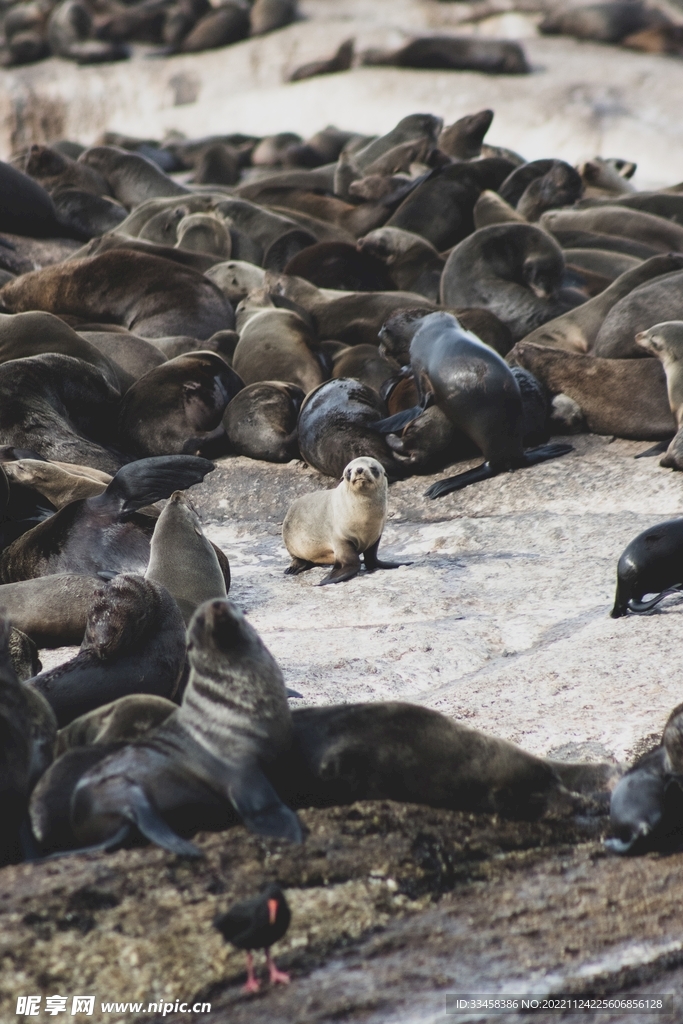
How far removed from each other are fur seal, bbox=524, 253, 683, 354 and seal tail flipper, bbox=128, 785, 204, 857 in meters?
5.98

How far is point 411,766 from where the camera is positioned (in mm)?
2688

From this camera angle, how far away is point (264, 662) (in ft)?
9.18

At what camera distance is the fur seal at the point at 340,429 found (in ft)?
22.2

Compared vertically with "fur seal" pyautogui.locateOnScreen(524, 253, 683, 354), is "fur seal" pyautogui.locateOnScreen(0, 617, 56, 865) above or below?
above

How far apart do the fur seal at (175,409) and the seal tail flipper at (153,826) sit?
4.98 meters

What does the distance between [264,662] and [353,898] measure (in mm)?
684

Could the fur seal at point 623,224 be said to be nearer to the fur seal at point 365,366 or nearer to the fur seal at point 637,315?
the fur seal at point 637,315

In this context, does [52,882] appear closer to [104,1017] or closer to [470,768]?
[104,1017]

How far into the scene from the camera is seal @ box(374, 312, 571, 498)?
6457 millimetres

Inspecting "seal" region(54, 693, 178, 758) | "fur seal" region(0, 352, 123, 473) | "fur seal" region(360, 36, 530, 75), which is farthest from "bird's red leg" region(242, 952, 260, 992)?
"fur seal" region(360, 36, 530, 75)

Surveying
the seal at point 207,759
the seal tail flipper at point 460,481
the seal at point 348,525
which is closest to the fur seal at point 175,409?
the seal tail flipper at point 460,481

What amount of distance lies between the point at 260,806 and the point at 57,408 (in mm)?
4947

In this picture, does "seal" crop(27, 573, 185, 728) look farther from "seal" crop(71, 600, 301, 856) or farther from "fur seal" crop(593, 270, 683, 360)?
"fur seal" crop(593, 270, 683, 360)

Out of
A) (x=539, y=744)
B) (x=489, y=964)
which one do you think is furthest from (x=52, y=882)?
(x=539, y=744)
